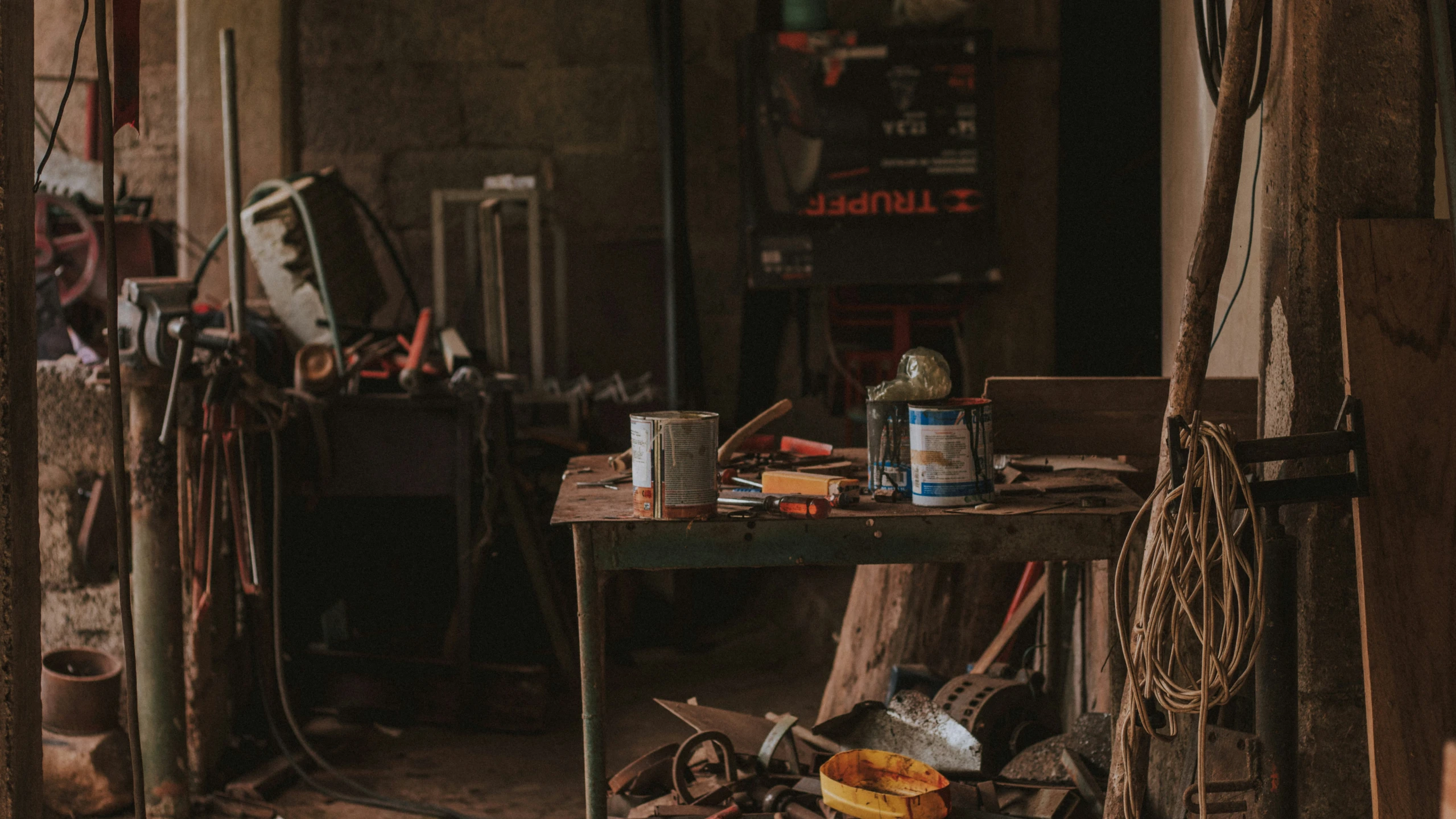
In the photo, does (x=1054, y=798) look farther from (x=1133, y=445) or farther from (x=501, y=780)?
(x=501, y=780)

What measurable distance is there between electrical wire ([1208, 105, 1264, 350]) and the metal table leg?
3.48ft

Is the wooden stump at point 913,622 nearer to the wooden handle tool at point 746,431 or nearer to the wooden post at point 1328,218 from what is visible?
the wooden handle tool at point 746,431

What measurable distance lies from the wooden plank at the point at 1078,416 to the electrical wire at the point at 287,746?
1663mm

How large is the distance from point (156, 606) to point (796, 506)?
1891 mm

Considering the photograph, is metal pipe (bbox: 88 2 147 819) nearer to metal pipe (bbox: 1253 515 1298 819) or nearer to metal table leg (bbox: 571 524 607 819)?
metal table leg (bbox: 571 524 607 819)

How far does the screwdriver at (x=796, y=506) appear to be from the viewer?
6.77 feet

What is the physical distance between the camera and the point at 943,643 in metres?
3.34

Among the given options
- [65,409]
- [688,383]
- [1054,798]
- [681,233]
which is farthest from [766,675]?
[65,409]

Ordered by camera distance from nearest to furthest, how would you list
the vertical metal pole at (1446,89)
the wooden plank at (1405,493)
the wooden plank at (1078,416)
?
the vertical metal pole at (1446,89) < the wooden plank at (1405,493) < the wooden plank at (1078,416)

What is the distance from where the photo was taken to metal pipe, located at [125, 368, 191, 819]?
3.12 m

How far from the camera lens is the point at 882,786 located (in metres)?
2.37

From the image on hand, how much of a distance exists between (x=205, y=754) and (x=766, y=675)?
72.4 inches

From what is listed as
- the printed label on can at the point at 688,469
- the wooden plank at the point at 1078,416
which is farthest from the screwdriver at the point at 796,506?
the wooden plank at the point at 1078,416

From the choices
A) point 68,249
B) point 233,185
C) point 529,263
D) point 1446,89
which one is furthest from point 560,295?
point 1446,89
